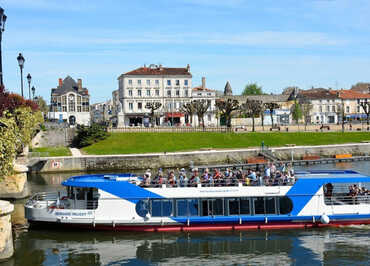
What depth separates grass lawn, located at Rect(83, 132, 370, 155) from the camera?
67.8 metres

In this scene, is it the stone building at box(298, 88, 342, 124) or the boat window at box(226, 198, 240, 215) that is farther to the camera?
the stone building at box(298, 88, 342, 124)

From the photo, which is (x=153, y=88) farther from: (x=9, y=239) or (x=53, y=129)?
(x=9, y=239)

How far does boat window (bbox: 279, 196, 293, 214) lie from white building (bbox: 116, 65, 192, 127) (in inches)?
3031

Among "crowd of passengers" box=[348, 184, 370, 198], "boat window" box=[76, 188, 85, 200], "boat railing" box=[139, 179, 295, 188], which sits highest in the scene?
"boat railing" box=[139, 179, 295, 188]

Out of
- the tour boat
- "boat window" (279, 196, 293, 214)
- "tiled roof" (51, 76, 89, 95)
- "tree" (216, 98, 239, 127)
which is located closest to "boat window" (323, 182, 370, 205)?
the tour boat

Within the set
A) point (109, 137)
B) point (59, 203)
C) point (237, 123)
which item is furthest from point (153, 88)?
point (59, 203)

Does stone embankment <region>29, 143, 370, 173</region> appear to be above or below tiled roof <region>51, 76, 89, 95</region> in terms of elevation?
below

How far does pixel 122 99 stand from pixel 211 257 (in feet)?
284

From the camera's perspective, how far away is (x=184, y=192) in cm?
2775

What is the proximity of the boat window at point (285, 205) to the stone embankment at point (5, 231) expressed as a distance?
51.3ft

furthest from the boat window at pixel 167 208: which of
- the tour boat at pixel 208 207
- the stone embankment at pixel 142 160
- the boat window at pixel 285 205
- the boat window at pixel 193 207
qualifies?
the stone embankment at pixel 142 160

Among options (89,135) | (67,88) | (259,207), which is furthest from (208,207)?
(67,88)

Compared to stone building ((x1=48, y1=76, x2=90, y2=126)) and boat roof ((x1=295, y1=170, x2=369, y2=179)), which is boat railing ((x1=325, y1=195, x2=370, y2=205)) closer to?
boat roof ((x1=295, y1=170, x2=369, y2=179))

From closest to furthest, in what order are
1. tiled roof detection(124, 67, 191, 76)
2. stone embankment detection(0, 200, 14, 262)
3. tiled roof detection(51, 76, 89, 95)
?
stone embankment detection(0, 200, 14, 262) < tiled roof detection(51, 76, 89, 95) < tiled roof detection(124, 67, 191, 76)
